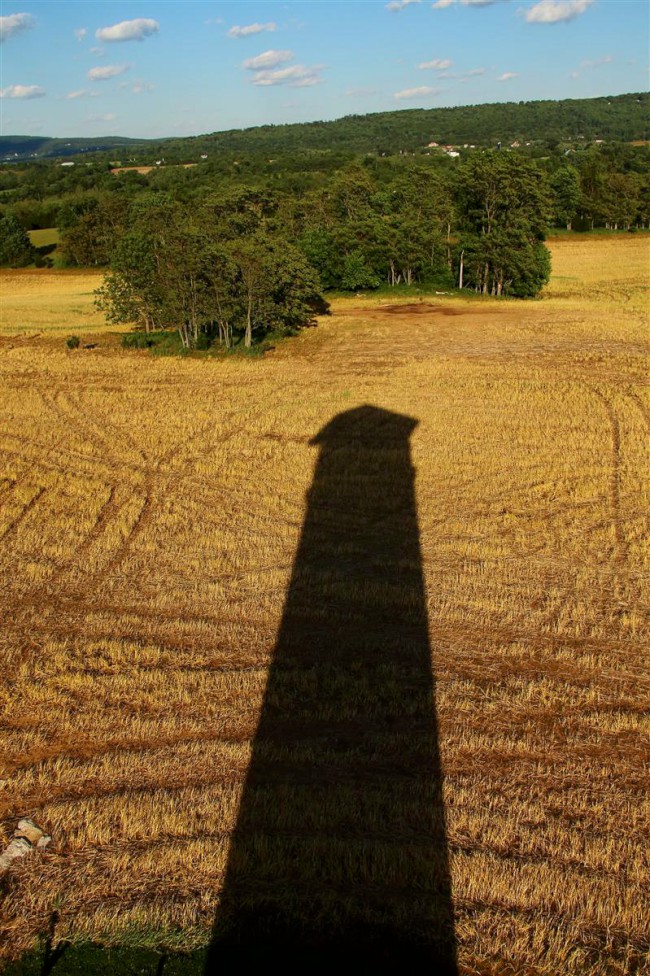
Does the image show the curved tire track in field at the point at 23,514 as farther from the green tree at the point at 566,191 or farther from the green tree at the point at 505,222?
the green tree at the point at 566,191

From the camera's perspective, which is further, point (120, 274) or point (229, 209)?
point (229, 209)

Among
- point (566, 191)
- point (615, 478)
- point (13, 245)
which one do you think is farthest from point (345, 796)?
point (566, 191)

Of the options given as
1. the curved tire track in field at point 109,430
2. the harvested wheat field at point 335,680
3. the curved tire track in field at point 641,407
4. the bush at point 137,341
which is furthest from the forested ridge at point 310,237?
the curved tire track in field at point 641,407

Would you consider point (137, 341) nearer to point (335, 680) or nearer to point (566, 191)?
point (335, 680)

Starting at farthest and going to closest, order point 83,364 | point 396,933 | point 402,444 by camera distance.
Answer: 1. point 83,364
2. point 402,444
3. point 396,933

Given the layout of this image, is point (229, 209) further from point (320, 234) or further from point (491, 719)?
point (491, 719)

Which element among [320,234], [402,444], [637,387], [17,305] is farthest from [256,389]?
[17,305]

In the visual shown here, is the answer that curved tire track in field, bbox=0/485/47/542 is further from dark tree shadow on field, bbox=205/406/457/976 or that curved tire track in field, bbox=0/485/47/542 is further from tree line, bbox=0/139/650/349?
tree line, bbox=0/139/650/349
